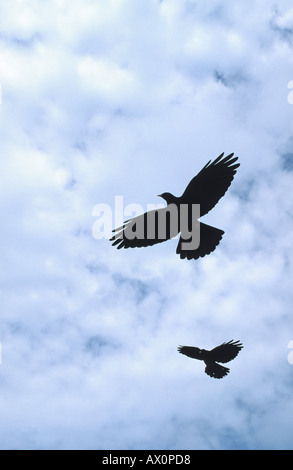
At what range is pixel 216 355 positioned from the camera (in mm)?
8875

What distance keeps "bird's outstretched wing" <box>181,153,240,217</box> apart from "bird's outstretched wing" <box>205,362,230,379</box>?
3420mm

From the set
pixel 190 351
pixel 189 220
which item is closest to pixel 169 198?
pixel 189 220

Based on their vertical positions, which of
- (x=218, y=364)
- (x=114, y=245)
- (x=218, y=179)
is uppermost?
(x=218, y=179)


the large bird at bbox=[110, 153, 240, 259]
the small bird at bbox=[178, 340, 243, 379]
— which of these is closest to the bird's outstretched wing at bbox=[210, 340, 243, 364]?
the small bird at bbox=[178, 340, 243, 379]

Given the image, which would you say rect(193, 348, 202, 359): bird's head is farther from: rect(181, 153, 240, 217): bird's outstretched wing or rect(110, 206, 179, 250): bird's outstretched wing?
rect(181, 153, 240, 217): bird's outstretched wing

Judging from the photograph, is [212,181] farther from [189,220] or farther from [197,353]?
[197,353]

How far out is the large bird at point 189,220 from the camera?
8062 mm

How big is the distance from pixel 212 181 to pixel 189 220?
0.90 meters
